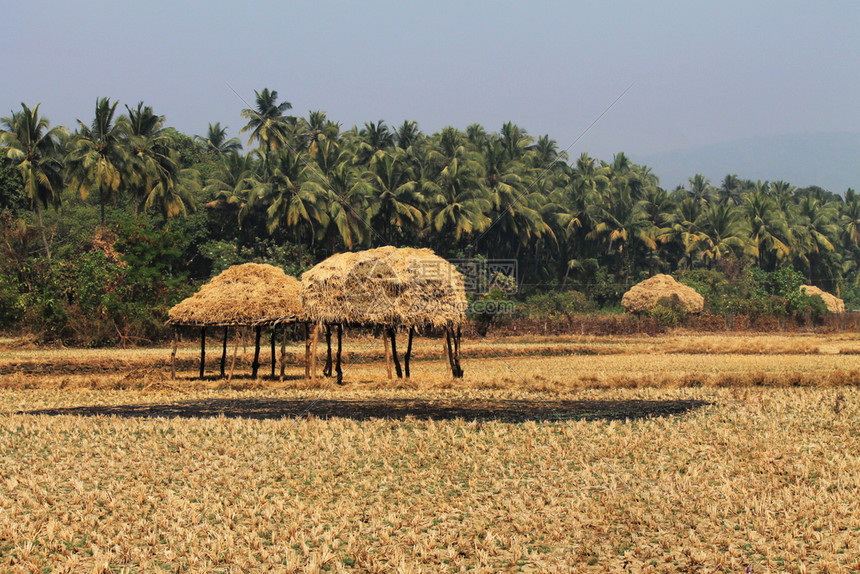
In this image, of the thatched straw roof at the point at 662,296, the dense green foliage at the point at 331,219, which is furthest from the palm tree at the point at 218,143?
the thatched straw roof at the point at 662,296

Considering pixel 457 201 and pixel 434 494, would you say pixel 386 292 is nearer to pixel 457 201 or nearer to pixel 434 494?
pixel 434 494

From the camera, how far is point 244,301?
2097 cm

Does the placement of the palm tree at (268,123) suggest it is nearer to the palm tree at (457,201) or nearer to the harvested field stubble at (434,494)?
the palm tree at (457,201)

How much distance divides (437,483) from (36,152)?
124ft

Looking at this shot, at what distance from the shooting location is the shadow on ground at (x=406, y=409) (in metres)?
13.6

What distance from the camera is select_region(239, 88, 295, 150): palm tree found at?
58.8 metres

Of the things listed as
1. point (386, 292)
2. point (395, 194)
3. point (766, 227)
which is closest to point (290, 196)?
point (395, 194)

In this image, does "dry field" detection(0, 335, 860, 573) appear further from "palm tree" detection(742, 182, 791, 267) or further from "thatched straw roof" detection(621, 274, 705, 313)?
"palm tree" detection(742, 182, 791, 267)

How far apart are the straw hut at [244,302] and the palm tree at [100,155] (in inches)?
833

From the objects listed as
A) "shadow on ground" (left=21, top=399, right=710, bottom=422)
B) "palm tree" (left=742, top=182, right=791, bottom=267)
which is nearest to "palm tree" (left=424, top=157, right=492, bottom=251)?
"palm tree" (left=742, top=182, right=791, bottom=267)

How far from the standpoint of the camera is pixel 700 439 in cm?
1110

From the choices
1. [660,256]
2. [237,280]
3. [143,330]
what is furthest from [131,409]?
[660,256]

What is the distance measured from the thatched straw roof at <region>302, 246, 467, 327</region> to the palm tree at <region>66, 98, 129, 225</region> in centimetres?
2431

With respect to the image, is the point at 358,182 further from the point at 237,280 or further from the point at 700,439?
the point at 700,439
